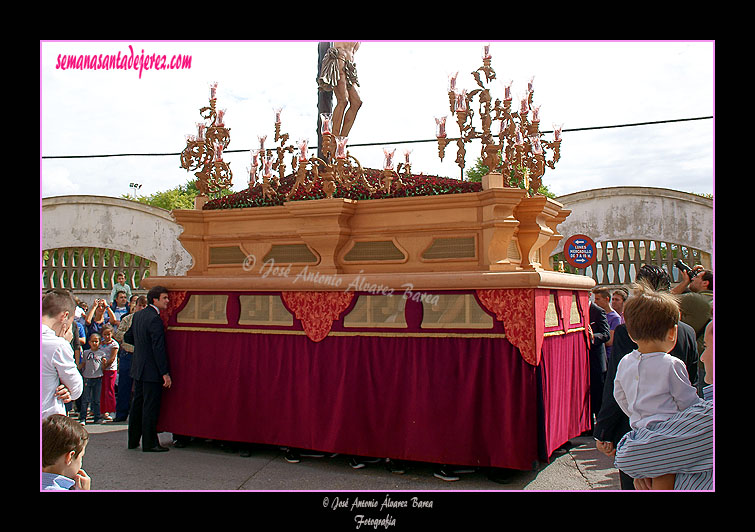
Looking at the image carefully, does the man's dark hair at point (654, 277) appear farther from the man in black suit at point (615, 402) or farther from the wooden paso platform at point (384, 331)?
the man in black suit at point (615, 402)

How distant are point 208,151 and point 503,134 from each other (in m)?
3.53

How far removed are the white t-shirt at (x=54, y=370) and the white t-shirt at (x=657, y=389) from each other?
3103 millimetres

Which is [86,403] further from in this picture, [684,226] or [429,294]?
[684,226]

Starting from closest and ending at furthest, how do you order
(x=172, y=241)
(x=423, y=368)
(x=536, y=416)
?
(x=536, y=416), (x=423, y=368), (x=172, y=241)

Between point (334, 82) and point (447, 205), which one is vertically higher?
point (334, 82)

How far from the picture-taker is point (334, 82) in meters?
6.50

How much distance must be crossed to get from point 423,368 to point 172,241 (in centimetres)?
1293

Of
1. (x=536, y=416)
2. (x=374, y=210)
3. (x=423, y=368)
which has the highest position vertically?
(x=374, y=210)

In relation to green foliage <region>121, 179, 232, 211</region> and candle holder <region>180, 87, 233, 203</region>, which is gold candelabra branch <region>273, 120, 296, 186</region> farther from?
green foliage <region>121, 179, 232, 211</region>

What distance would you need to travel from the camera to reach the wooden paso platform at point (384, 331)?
4770mm

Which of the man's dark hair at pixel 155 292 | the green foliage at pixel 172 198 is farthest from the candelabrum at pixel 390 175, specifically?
the green foliage at pixel 172 198

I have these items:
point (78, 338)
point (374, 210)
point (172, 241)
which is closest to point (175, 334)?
point (78, 338)

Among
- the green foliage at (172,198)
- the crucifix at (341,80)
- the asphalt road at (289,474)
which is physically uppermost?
the green foliage at (172,198)

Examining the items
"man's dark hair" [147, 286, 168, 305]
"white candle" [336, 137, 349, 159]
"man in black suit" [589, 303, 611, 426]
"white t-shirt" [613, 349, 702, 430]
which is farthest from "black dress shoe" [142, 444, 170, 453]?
"white t-shirt" [613, 349, 702, 430]
